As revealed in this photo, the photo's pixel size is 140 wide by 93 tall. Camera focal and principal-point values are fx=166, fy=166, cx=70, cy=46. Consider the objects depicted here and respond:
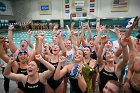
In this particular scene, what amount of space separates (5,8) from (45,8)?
5280 mm

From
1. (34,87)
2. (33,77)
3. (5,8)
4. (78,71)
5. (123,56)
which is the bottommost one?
(34,87)

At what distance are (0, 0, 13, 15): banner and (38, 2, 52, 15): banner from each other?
4171 mm

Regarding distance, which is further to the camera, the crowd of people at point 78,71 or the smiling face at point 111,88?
the crowd of people at point 78,71

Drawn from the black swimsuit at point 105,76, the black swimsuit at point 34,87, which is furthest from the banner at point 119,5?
the black swimsuit at point 34,87

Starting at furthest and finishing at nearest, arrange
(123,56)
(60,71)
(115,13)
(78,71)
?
(115,13)
(60,71)
(123,56)
(78,71)

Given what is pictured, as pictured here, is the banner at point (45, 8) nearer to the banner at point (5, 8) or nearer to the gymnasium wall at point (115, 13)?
the banner at point (5, 8)

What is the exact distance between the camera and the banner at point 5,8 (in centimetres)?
2144

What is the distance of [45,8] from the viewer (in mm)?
23078

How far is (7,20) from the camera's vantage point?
2256cm

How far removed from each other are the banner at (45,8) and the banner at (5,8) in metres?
4.17

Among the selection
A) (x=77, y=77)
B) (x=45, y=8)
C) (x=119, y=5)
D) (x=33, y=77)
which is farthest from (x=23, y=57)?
(x=45, y=8)

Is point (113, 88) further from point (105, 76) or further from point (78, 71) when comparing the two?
point (105, 76)

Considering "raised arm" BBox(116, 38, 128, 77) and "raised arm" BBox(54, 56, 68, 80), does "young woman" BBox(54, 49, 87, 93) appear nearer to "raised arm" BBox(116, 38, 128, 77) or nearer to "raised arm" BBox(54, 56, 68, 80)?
"raised arm" BBox(54, 56, 68, 80)

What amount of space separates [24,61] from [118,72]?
1.79 m
